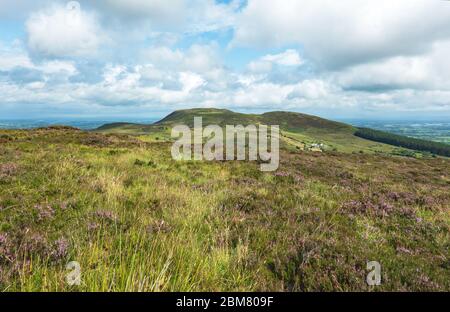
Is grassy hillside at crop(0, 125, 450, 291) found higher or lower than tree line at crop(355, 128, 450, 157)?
higher

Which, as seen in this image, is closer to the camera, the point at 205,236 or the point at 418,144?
the point at 205,236

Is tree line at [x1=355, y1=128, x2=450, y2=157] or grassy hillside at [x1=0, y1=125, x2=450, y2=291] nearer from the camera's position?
grassy hillside at [x1=0, y1=125, x2=450, y2=291]

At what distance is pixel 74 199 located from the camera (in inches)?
299

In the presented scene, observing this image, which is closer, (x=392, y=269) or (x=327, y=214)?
(x=392, y=269)

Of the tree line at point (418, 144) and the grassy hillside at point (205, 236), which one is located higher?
the grassy hillside at point (205, 236)

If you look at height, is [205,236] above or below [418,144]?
above

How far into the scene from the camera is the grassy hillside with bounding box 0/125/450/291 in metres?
4.04

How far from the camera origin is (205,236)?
5.84 metres

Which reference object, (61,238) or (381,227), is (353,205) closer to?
(381,227)

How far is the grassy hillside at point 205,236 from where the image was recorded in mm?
4035

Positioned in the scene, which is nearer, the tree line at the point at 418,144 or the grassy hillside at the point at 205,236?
the grassy hillside at the point at 205,236
